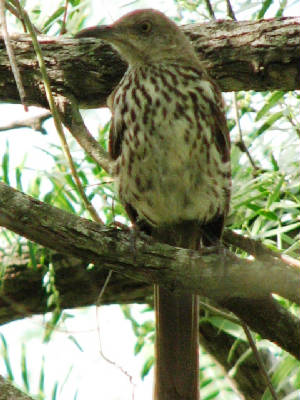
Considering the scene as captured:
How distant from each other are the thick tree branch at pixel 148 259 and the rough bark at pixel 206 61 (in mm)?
1029

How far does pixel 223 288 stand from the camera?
9.46 ft

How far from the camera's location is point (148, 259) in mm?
2838

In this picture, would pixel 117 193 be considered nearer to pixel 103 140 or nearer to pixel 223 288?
pixel 103 140

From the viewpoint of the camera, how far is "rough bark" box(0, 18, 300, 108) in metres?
3.50

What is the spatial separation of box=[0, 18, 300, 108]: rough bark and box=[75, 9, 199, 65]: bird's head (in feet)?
0.26

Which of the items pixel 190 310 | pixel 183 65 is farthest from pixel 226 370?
pixel 183 65

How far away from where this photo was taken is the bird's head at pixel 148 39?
373 cm

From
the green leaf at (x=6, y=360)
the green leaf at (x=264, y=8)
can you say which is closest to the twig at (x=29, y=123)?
the green leaf at (x=6, y=360)

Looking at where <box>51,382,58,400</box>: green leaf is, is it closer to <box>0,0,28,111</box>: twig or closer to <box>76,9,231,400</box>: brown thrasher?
<box>76,9,231,400</box>: brown thrasher

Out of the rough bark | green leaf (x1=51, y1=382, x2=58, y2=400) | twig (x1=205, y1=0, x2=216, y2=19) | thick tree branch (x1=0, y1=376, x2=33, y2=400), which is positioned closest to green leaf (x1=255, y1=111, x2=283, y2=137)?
the rough bark

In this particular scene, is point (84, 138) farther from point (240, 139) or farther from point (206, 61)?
point (240, 139)

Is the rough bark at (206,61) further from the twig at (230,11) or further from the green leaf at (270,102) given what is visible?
the twig at (230,11)

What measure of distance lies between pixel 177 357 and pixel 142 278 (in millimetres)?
877

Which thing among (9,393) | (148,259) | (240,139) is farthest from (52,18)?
(9,393)
